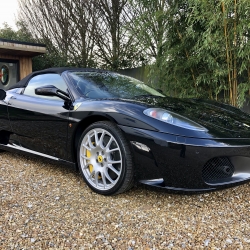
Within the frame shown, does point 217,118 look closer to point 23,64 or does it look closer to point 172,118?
point 172,118

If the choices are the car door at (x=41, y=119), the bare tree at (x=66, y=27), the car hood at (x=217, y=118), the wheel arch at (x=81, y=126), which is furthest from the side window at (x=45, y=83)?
the bare tree at (x=66, y=27)

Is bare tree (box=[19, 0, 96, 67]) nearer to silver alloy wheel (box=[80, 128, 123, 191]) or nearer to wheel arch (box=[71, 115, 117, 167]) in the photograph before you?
wheel arch (box=[71, 115, 117, 167])

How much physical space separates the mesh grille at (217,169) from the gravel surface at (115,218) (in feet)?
0.78

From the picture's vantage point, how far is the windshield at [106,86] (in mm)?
2354

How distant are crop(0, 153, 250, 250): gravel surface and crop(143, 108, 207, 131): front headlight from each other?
1.88 feet

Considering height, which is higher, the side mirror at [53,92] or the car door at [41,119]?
the side mirror at [53,92]

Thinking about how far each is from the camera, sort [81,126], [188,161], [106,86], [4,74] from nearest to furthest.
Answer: [188,161] < [81,126] < [106,86] < [4,74]

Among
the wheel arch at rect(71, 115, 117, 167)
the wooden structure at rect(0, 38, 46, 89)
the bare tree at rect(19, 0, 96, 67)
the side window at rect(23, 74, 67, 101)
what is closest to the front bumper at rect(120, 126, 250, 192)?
Result: the wheel arch at rect(71, 115, 117, 167)

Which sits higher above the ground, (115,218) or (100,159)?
(100,159)

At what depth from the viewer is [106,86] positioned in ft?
8.27

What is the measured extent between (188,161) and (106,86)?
1204mm

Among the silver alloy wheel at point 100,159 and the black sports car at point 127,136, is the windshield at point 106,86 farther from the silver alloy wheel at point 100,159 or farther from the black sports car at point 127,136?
the silver alloy wheel at point 100,159

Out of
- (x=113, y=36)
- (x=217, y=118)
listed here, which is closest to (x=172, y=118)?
(x=217, y=118)

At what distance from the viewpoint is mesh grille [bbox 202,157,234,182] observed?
1.72 m
